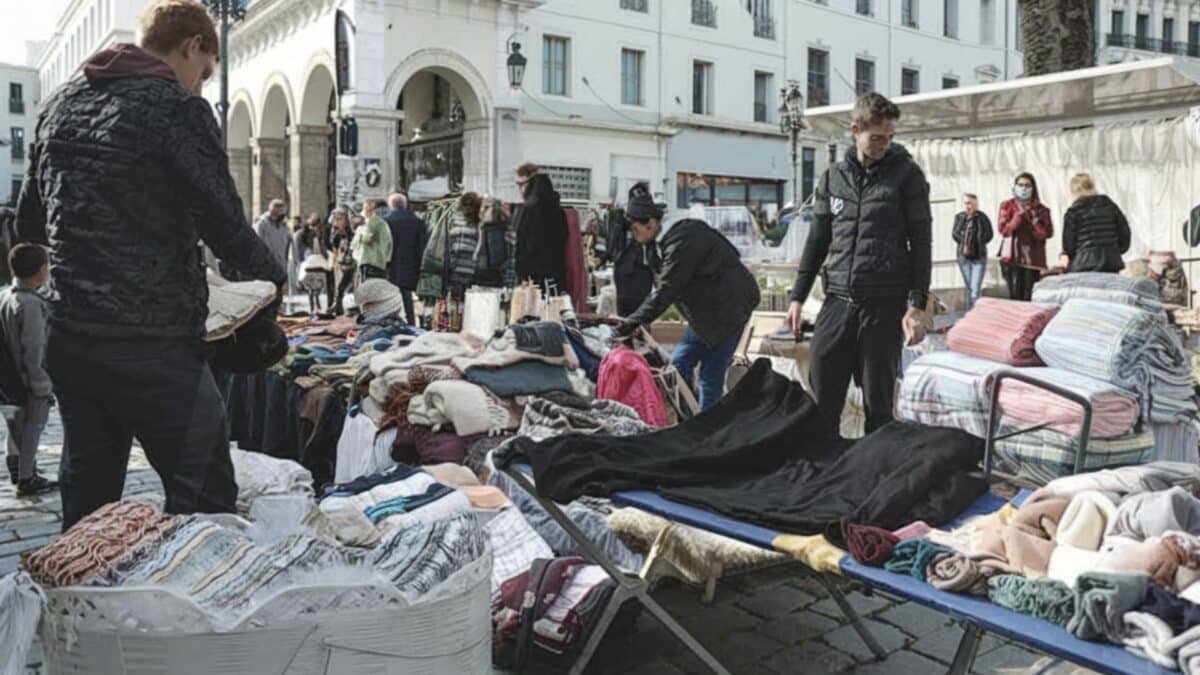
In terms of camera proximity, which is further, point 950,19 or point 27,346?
point 950,19

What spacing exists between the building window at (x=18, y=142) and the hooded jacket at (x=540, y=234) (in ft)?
271

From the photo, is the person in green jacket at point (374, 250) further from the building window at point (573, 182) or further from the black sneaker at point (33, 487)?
the building window at point (573, 182)

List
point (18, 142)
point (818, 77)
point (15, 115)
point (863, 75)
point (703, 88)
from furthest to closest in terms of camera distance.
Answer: point (15, 115), point (18, 142), point (863, 75), point (818, 77), point (703, 88)

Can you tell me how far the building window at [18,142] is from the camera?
79812 mm

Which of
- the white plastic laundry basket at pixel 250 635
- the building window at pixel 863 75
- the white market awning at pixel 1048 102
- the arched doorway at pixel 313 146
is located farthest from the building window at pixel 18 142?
the white plastic laundry basket at pixel 250 635

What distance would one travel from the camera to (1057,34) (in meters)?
12.3

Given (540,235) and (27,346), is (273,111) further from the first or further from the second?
(27,346)

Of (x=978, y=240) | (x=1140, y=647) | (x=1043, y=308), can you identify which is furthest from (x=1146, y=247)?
(x=1140, y=647)

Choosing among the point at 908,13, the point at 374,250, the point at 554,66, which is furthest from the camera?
the point at 908,13

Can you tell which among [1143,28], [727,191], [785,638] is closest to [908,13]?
[727,191]

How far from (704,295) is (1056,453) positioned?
2444mm

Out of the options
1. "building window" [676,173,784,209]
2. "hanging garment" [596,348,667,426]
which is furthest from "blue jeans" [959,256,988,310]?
"building window" [676,173,784,209]

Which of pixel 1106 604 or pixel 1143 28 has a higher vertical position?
pixel 1143 28

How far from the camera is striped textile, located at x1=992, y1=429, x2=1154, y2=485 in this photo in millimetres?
3994
